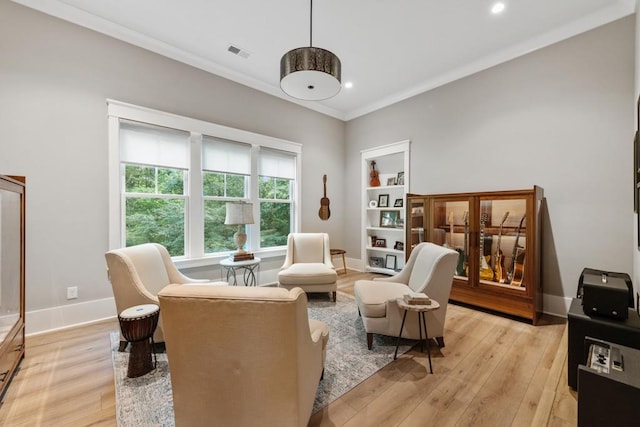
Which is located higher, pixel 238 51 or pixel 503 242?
pixel 238 51

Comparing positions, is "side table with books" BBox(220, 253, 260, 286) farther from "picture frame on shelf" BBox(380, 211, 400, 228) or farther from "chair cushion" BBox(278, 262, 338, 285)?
"picture frame on shelf" BBox(380, 211, 400, 228)

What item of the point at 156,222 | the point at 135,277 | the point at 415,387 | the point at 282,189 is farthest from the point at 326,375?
the point at 282,189

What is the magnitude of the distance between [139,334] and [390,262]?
4.20m

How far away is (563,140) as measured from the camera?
10.2 feet

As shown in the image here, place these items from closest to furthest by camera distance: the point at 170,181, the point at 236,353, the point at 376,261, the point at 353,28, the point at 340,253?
the point at 236,353
the point at 353,28
the point at 170,181
the point at 340,253
the point at 376,261

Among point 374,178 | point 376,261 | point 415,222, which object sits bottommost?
point 376,261

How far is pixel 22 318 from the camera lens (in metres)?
2.18

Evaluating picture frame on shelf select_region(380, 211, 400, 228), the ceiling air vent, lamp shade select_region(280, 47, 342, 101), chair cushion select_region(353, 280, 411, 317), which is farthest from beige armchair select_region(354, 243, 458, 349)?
the ceiling air vent

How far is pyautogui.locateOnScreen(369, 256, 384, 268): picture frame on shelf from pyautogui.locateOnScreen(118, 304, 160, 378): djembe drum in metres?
4.08

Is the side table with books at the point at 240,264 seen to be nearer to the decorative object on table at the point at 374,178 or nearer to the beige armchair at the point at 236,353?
the beige armchair at the point at 236,353

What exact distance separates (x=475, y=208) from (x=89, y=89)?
15.9 ft

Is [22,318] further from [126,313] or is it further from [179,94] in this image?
[179,94]

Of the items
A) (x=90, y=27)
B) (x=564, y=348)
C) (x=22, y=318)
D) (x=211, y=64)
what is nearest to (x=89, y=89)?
(x=90, y=27)

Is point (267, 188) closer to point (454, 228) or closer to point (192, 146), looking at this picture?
point (192, 146)
